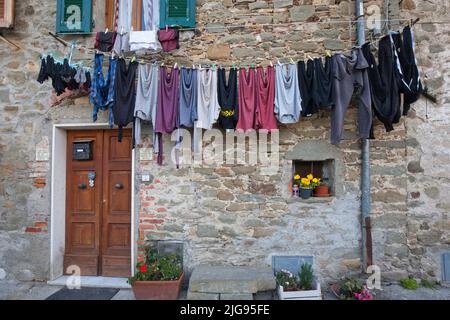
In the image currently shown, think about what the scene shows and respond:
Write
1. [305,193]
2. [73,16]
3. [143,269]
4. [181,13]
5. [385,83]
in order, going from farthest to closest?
1. [73,16]
2. [181,13]
3. [305,193]
4. [143,269]
5. [385,83]

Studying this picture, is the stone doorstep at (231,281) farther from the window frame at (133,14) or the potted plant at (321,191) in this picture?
the window frame at (133,14)

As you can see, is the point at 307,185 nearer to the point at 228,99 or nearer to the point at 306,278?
the point at 306,278

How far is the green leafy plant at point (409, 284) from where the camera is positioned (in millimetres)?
3867

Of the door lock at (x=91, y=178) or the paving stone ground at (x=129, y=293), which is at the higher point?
Result: the door lock at (x=91, y=178)

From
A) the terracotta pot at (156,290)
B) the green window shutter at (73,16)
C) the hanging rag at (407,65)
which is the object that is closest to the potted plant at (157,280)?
the terracotta pot at (156,290)

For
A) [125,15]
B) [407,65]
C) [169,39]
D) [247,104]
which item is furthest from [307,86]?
[125,15]

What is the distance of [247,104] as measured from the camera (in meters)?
3.93

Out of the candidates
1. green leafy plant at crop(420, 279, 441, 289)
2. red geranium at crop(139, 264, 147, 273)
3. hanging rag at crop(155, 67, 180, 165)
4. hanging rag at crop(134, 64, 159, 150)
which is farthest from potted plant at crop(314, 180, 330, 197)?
red geranium at crop(139, 264, 147, 273)

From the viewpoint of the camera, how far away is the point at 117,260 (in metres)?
4.43

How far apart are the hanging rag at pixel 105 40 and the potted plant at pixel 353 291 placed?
444 cm

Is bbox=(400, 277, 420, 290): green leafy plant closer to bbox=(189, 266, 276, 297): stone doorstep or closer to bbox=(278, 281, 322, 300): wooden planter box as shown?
bbox=(278, 281, 322, 300): wooden planter box

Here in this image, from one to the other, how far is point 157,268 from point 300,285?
182 cm
